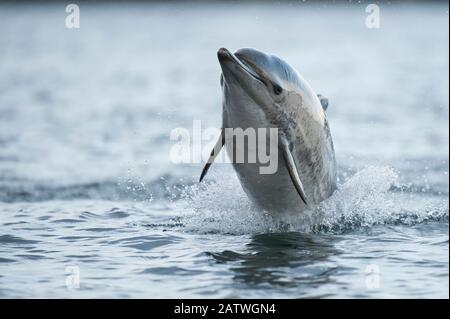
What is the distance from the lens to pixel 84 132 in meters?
28.2

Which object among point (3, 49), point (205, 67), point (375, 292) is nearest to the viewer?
point (375, 292)

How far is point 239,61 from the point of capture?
1247cm

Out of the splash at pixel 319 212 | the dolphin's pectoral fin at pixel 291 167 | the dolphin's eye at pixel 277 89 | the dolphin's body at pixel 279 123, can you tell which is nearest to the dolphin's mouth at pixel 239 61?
the dolphin's body at pixel 279 123

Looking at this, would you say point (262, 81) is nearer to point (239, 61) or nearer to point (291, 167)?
point (239, 61)

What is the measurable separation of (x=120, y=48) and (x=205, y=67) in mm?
18436

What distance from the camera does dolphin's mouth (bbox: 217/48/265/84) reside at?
12211 mm

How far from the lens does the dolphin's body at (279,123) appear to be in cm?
1266

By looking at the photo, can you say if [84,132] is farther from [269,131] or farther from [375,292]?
[375,292]

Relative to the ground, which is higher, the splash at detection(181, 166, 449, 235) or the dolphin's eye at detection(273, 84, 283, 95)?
the dolphin's eye at detection(273, 84, 283, 95)

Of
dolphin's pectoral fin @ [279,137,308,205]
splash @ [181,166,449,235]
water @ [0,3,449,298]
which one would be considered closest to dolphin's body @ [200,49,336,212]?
dolphin's pectoral fin @ [279,137,308,205]

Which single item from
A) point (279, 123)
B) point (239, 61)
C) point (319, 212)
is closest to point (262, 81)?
point (239, 61)

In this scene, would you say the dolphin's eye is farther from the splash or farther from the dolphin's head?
the splash

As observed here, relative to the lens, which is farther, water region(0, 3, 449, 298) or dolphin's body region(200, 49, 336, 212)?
dolphin's body region(200, 49, 336, 212)

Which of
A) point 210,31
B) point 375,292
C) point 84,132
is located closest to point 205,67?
point 84,132
